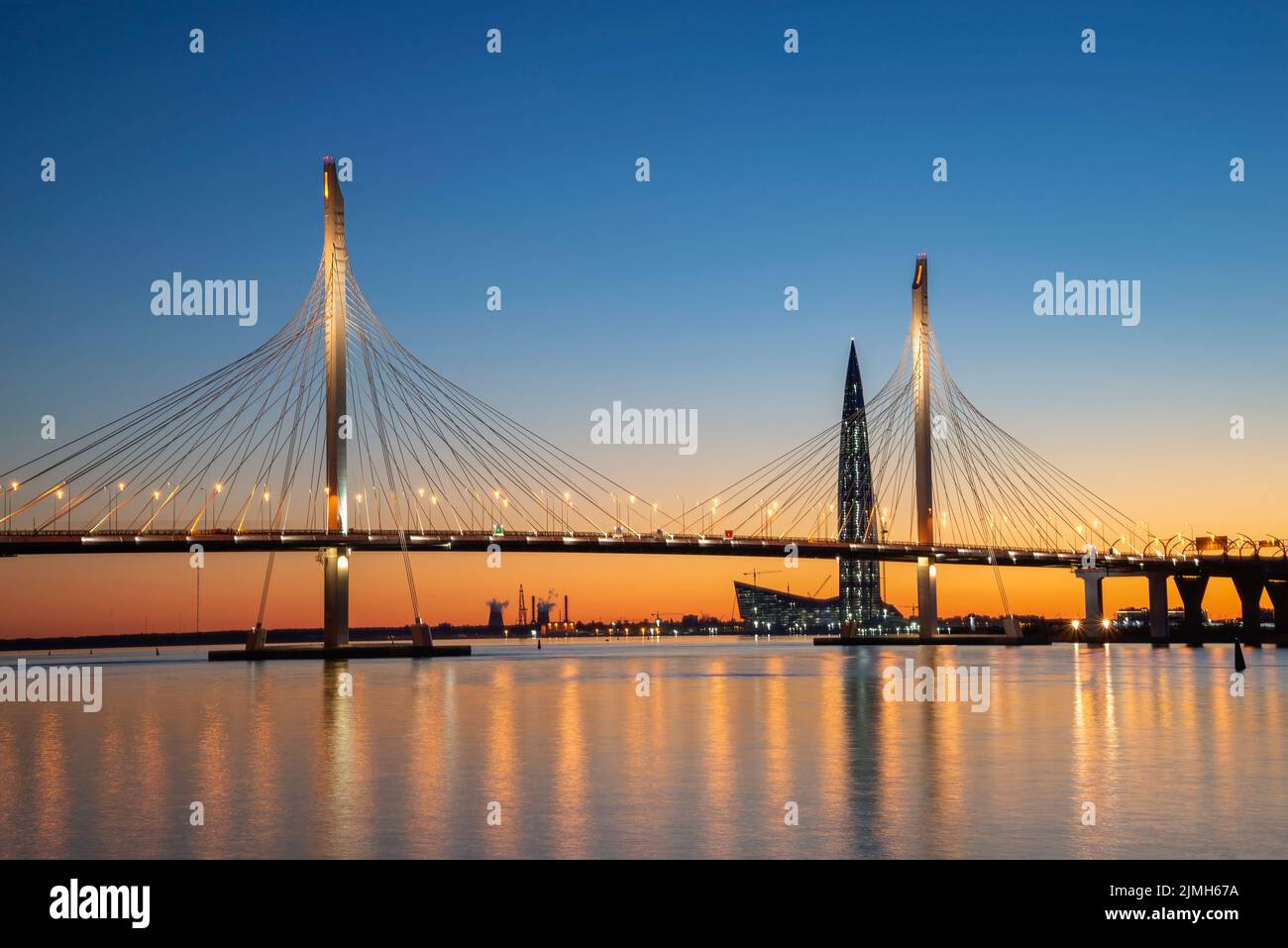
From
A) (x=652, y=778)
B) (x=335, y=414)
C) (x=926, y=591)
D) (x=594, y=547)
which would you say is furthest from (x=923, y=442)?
(x=652, y=778)

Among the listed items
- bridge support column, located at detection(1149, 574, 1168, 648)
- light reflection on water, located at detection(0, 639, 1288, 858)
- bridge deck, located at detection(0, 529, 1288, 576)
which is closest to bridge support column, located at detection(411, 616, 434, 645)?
bridge deck, located at detection(0, 529, 1288, 576)

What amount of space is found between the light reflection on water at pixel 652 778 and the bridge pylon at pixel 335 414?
31.8 m

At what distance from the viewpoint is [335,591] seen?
7275 cm

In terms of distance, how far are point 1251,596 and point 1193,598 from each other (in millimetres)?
4807

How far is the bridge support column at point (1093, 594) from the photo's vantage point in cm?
10688

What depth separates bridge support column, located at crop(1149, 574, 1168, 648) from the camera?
11138 centimetres

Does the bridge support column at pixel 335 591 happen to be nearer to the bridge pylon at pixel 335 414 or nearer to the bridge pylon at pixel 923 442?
the bridge pylon at pixel 335 414

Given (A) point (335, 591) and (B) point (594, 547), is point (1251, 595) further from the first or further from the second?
(A) point (335, 591)
